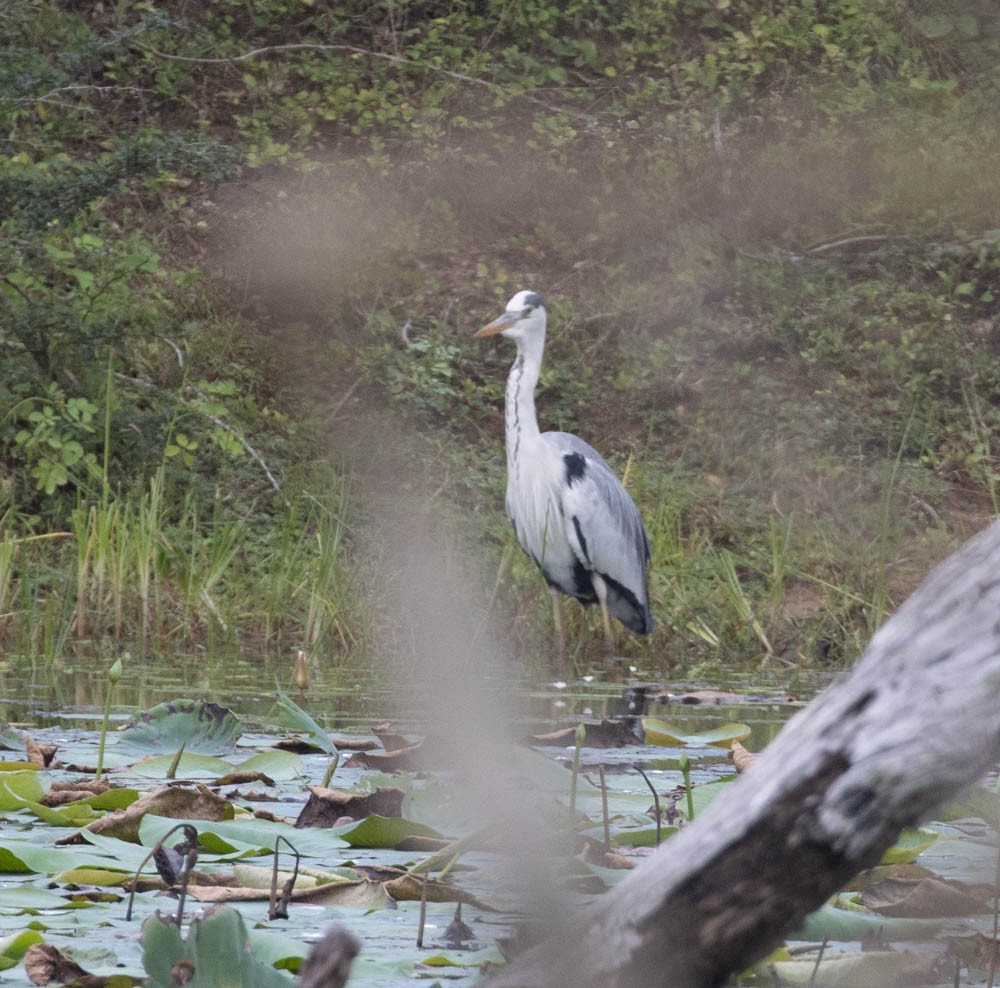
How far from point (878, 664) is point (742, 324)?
8.75 m

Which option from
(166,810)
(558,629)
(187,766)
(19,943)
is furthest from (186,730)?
(558,629)

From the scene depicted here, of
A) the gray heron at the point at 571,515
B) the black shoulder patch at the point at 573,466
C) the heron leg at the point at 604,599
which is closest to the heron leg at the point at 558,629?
the gray heron at the point at 571,515

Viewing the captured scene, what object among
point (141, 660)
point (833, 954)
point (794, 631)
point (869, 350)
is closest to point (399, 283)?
point (869, 350)

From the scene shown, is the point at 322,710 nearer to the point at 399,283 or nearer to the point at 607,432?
the point at 607,432

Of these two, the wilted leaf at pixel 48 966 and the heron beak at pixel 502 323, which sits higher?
the heron beak at pixel 502 323

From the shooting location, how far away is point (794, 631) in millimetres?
5852

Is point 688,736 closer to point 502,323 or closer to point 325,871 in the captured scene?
point 325,871

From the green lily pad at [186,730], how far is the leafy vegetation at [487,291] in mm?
2069

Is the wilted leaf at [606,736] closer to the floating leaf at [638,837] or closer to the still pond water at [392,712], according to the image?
the still pond water at [392,712]

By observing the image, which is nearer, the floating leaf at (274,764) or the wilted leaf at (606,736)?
the floating leaf at (274,764)

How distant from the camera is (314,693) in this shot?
12.9ft

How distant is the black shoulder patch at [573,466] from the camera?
20.3ft

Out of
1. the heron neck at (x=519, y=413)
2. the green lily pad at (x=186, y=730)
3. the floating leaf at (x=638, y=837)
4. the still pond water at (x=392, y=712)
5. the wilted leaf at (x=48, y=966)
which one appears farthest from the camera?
the heron neck at (x=519, y=413)

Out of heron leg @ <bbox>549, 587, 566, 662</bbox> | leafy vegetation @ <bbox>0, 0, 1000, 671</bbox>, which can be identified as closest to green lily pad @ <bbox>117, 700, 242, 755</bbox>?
leafy vegetation @ <bbox>0, 0, 1000, 671</bbox>
